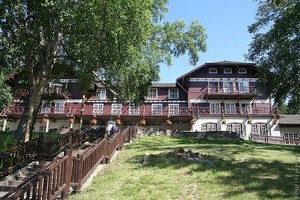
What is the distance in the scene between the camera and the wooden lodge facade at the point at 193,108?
39.0 m

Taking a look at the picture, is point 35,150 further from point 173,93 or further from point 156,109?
point 173,93

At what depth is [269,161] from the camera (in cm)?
1220

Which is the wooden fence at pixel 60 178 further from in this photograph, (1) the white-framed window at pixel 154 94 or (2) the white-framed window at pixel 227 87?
(2) the white-framed window at pixel 227 87

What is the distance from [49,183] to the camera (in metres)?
6.92

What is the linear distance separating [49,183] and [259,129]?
35626mm

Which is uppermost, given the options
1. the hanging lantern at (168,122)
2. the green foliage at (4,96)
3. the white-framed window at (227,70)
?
the white-framed window at (227,70)

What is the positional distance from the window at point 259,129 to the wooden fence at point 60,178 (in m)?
30.8

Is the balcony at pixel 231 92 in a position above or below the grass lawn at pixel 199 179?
above

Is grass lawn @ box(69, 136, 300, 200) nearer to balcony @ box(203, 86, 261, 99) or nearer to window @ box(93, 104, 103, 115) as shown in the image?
balcony @ box(203, 86, 261, 99)

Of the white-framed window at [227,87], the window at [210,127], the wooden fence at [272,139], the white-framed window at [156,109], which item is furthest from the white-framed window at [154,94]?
the wooden fence at [272,139]

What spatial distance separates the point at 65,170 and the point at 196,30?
2080 cm

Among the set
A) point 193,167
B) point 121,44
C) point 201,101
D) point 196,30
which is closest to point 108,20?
point 121,44

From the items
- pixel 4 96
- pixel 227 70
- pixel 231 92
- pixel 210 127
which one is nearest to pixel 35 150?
pixel 4 96

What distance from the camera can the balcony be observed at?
39.8 meters
